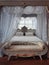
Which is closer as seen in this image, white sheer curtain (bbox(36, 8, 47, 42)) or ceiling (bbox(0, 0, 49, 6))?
ceiling (bbox(0, 0, 49, 6))

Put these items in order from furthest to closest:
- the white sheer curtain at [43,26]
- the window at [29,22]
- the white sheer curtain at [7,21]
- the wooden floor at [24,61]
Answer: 1. the window at [29,22]
2. the white sheer curtain at [43,26]
3. the white sheer curtain at [7,21]
4. the wooden floor at [24,61]

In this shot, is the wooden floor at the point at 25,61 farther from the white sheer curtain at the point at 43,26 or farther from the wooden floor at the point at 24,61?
the white sheer curtain at the point at 43,26

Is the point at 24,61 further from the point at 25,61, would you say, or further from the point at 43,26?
the point at 43,26

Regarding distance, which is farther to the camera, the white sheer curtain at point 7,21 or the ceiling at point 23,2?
the white sheer curtain at point 7,21

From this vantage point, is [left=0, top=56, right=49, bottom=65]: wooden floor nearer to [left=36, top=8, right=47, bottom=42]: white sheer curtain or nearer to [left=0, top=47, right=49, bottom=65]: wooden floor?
[left=0, top=47, right=49, bottom=65]: wooden floor

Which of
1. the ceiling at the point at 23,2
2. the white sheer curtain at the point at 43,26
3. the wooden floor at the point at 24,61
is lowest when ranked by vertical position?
the wooden floor at the point at 24,61

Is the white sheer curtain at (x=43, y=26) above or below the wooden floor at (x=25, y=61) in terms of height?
above

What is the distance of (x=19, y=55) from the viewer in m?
4.12

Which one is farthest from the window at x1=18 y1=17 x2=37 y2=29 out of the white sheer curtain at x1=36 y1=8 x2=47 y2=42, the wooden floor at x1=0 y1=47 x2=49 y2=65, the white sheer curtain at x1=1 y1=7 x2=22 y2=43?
the wooden floor at x1=0 y1=47 x2=49 y2=65

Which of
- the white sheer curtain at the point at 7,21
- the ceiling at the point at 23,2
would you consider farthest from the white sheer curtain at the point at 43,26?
the white sheer curtain at the point at 7,21

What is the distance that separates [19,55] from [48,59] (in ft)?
3.07

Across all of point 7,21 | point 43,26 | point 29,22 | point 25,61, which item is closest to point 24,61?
point 25,61

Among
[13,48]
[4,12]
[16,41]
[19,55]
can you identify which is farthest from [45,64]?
[4,12]

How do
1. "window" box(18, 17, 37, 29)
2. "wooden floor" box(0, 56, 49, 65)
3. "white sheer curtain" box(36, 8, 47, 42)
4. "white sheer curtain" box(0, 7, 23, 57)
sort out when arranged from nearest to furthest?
1. "wooden floor" box(0, 56, 49, 65)
2. "white sheer curtain" box(0, 7, 23, 57)
3. "white sheer curtain" box(36, 8, 47, 42)
4. "window" box(18, 17, 37, 29)
